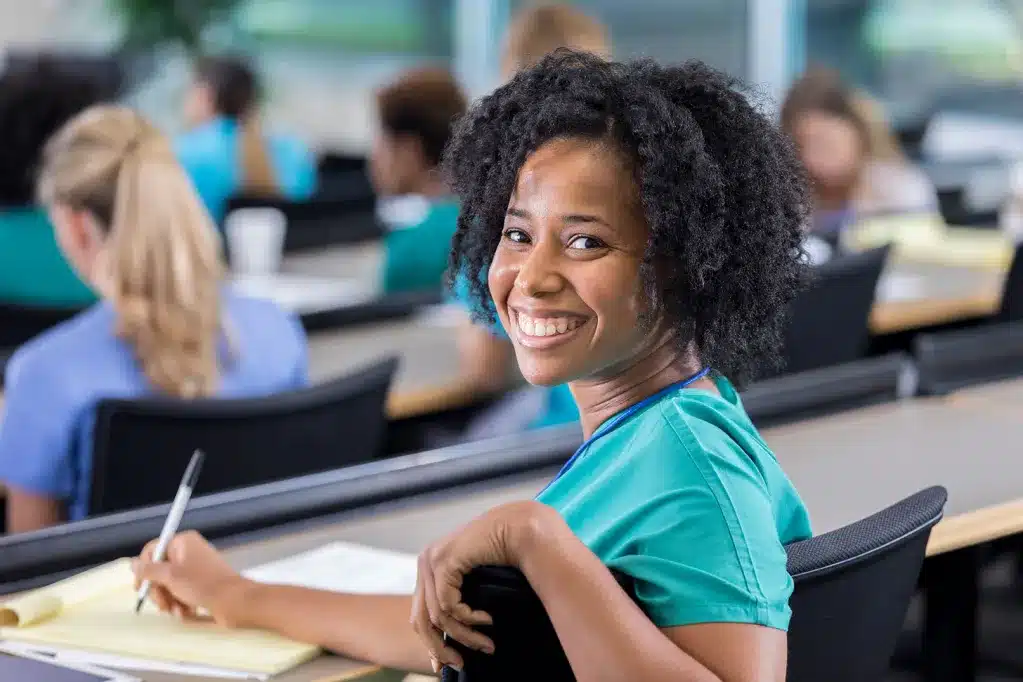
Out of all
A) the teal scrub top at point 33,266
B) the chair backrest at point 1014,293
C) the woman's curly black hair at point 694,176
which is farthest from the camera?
the teal scrub top at point 33,266

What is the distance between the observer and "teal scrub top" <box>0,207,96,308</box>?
12.1 ft

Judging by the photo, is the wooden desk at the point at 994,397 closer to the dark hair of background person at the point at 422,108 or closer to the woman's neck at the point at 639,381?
the woman's neck at the point at 639,381

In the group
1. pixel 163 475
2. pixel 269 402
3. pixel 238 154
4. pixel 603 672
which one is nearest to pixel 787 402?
pixel 269 402

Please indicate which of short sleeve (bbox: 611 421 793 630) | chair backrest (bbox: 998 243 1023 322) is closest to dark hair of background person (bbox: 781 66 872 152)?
chair backrest (bbox: 998 243 1023 322)

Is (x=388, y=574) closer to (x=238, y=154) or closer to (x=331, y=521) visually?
(x=331, y=521)

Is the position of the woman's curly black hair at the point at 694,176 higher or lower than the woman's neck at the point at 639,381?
higher

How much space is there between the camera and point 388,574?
1672 millimetres

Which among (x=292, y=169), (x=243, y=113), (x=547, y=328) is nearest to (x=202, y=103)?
(x=243, y=113)

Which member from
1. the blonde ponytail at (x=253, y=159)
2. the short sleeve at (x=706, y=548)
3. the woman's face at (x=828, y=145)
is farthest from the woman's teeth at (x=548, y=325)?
the blonde ponytail at (x=253, y=159)

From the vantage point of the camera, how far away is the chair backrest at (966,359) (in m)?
2.52

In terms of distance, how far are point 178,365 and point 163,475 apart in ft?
0.99

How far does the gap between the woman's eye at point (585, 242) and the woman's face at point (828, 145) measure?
3.32m

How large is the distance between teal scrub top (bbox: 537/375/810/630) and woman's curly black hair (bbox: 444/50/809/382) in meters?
0.08

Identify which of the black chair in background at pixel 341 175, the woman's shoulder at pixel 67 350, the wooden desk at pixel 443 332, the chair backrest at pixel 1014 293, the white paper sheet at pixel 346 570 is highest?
the woman's shoulder at pixel 67 350
